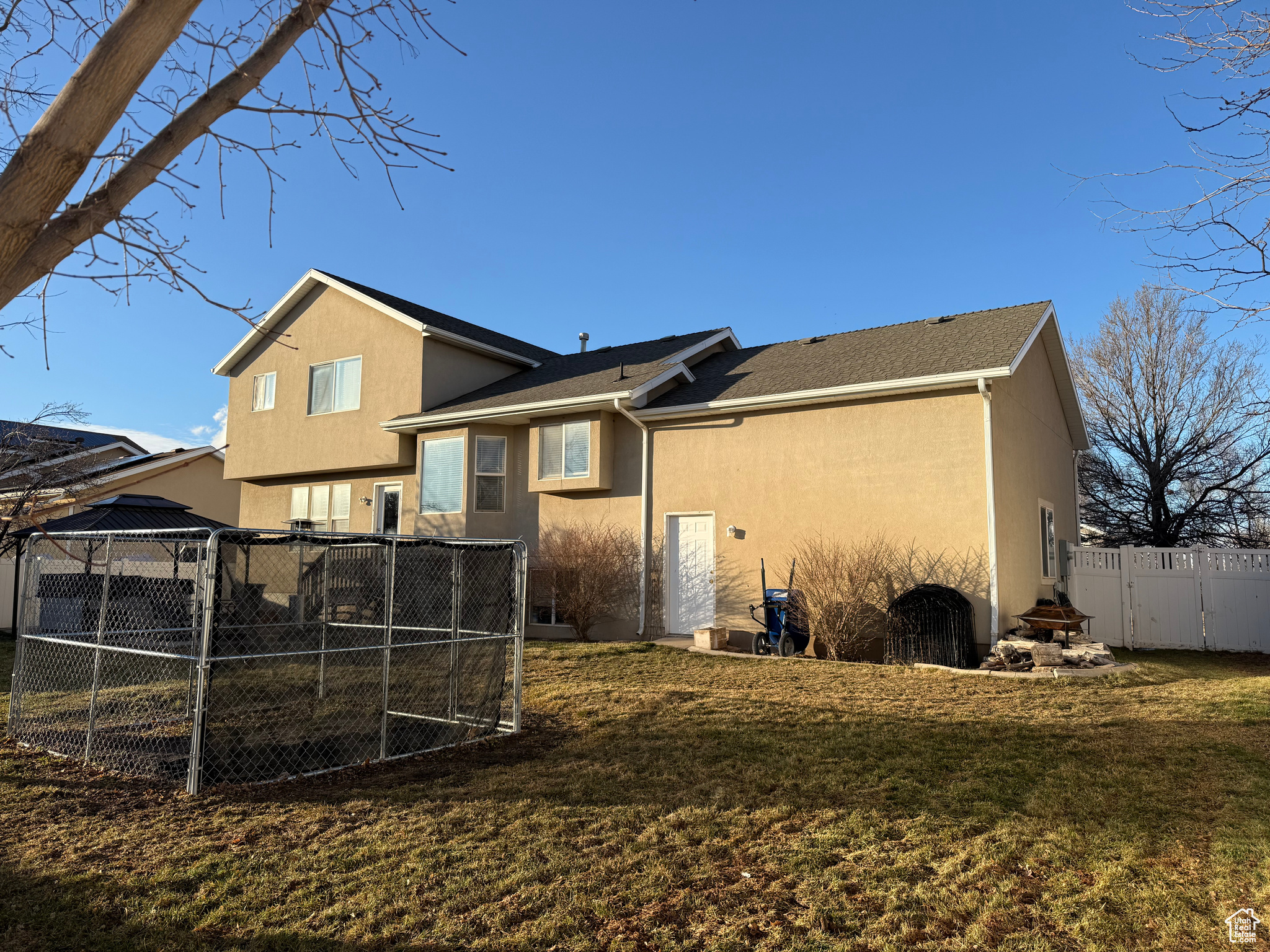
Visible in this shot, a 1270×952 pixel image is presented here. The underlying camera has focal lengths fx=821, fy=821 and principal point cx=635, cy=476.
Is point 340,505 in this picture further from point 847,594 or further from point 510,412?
point 847,594

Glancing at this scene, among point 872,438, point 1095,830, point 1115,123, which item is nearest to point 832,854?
point 1095,830

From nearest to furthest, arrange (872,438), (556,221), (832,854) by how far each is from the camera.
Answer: (832,854) < (872,438) < (556,221)

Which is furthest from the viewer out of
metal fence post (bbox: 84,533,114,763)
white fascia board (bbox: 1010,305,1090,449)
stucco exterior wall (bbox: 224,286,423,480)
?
stucco exterior wall (bbox: 224,286,423,480)

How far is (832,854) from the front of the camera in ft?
14.8

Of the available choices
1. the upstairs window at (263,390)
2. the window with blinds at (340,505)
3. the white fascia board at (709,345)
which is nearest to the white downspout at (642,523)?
the white fascia board at (709,345)

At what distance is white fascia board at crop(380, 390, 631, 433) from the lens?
14430mm

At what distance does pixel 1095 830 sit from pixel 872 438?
828 cm

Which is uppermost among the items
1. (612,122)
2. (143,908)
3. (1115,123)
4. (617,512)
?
(612,122)

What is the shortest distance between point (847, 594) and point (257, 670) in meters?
8.26

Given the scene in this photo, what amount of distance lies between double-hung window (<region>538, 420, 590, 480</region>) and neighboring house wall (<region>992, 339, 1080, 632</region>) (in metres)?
6.88

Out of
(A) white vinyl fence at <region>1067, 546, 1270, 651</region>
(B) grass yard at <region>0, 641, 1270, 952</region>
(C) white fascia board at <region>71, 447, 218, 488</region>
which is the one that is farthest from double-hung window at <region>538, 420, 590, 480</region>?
(C) white fascia board at <region>71, 447, 218, 488</region>

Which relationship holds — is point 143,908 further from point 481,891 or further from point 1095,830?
point 1095,830

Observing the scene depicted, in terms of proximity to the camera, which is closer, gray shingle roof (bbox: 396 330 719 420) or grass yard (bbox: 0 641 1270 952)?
grass yard (bbox: 0 641 1270 952)

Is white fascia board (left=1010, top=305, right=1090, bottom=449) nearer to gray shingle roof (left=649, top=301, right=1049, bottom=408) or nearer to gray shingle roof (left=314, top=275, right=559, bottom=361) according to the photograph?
gray shingle roof (left=649, top=301, right=1049, bottom=408)
